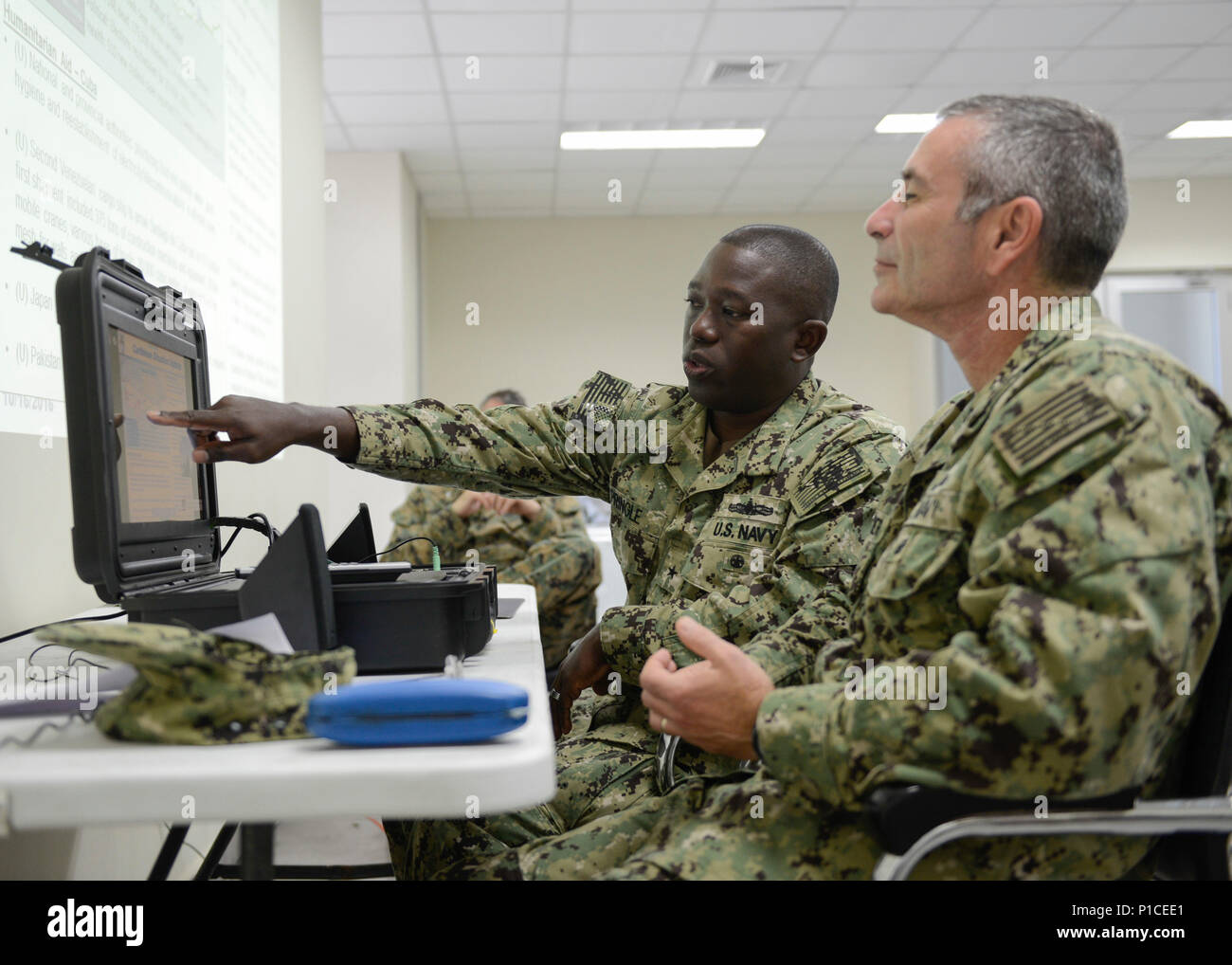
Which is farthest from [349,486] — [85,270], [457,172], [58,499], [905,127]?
[85,270]

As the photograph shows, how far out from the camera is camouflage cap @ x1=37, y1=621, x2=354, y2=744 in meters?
0.69

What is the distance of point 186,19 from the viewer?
6.48 ft

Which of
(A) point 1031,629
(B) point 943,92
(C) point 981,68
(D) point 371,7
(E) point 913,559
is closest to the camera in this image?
(A) point 1031,629

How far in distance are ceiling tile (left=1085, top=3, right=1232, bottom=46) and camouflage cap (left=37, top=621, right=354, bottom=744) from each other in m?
4.68

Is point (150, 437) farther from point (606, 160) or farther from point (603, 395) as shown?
point (606, 160)

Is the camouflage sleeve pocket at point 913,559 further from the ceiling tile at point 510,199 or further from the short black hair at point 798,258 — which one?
the ceiling tile at point 510,199

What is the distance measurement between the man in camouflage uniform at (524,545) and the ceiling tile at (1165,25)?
130 inches

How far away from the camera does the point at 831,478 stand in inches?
55.1

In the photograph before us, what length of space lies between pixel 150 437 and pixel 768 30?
3854mm

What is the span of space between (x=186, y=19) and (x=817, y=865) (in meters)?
1.96

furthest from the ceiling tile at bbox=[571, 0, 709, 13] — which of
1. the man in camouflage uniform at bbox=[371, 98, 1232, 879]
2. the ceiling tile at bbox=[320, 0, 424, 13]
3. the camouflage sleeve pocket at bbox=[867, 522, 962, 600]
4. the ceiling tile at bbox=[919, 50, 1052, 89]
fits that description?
the camouflage sleeve pocket at bbox=[867, 522, 962, 600]

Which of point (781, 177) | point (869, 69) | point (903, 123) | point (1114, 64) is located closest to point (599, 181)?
point (781, 177)

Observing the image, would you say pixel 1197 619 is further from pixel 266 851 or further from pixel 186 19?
pixel 186 19
